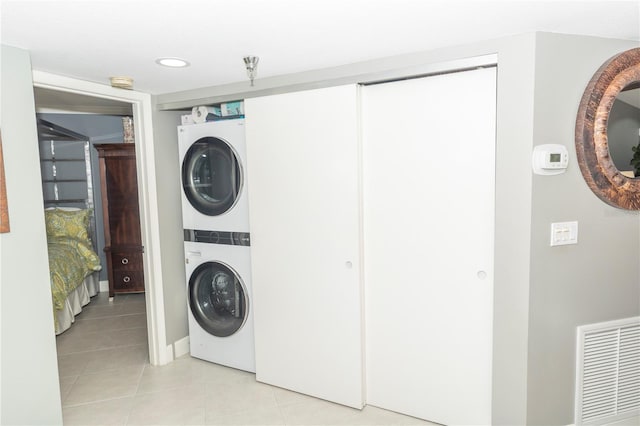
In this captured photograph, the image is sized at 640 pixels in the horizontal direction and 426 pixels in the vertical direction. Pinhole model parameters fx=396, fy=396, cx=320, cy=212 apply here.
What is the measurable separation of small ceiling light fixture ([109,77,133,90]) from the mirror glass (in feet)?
9.18

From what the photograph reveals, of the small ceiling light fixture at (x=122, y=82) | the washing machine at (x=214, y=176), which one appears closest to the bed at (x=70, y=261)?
the washing machine at (x=214, y=176)

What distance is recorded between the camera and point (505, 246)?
1.93 m

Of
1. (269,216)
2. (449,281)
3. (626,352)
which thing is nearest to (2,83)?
(269,216)

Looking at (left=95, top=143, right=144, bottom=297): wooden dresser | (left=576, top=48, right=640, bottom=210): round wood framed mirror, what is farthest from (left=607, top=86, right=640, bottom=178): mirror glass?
(left=95, top=143, right=144, bottom=297): wooden dresser

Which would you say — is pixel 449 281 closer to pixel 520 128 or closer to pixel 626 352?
pixel 520 128

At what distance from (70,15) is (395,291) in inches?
78.1

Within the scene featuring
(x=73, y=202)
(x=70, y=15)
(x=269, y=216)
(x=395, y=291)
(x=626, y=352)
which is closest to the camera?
(x=70, y=15)

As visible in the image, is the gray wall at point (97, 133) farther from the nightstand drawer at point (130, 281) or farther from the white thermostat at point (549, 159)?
the white thermostat at point (549, 159)

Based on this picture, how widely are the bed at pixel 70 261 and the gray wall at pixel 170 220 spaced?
1219 mm

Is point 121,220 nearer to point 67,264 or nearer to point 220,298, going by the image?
point 67,264

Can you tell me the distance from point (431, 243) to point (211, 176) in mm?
1650

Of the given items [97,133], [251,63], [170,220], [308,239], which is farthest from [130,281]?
[251,63]

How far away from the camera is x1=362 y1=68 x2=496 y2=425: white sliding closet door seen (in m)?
2.01

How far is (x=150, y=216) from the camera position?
2.92 meters
